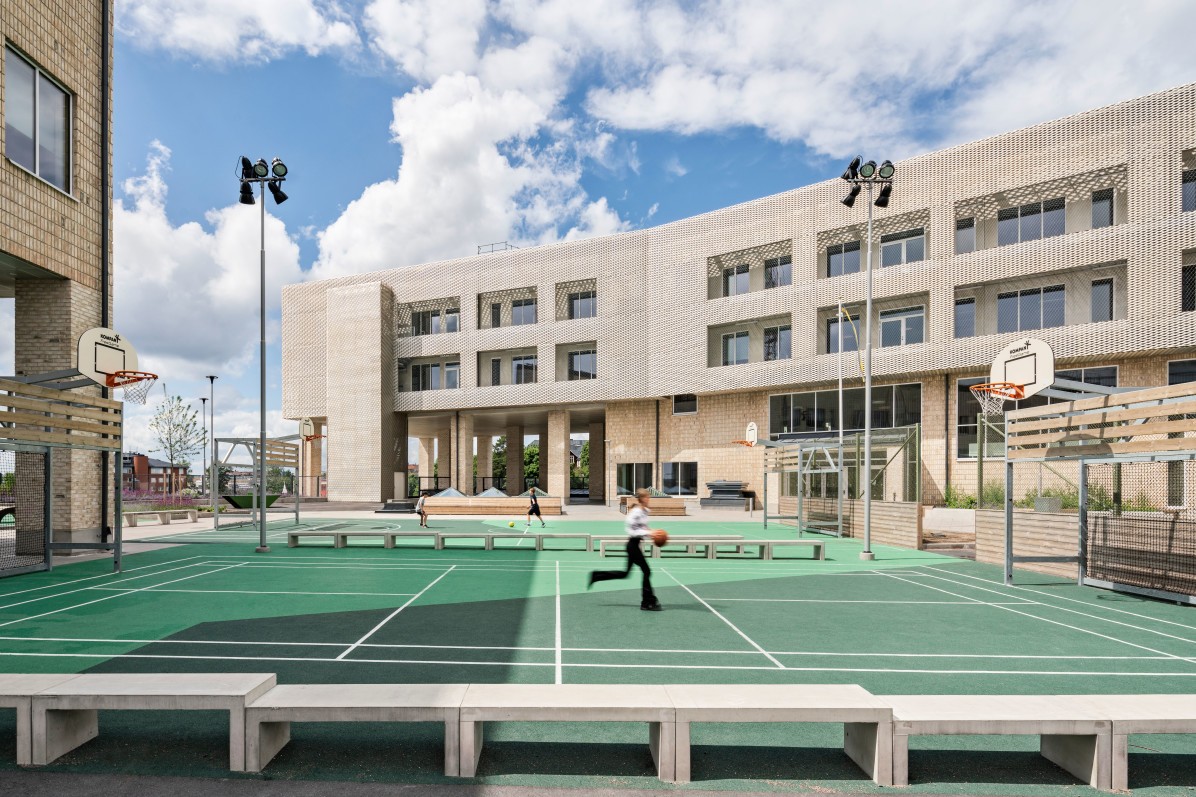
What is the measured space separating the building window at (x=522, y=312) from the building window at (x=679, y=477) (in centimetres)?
1411

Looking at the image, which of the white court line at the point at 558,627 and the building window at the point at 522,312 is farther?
the building window at the point at 522,312

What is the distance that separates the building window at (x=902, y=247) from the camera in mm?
35375

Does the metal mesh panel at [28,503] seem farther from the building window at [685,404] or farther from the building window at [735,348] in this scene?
the building window at [735,348]

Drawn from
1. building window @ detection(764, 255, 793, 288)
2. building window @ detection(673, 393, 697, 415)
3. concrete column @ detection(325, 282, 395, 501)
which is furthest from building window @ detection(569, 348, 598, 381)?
concrete column @ detection(325, 282, 395, 501)

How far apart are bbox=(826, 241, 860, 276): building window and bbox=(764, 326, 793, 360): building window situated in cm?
404

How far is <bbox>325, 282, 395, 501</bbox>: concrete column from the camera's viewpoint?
1927 inches

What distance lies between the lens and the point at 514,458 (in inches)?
2402

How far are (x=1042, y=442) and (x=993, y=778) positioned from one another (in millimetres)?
11522

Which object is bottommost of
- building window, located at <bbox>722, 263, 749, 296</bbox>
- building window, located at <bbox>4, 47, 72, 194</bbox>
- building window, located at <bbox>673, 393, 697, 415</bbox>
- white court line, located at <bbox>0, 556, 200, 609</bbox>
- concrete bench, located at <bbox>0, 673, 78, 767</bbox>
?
white court line, located at <bbox>0, 556, 200, 609</bbox>

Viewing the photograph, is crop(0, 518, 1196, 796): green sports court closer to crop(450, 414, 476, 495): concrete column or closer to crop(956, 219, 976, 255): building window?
crop(956, 219, 976, 255): building window

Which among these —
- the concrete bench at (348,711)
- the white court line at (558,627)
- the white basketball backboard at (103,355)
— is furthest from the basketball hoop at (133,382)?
the concrete bench at (348,711)

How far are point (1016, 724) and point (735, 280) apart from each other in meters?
38.8

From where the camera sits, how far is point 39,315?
56.3 ft

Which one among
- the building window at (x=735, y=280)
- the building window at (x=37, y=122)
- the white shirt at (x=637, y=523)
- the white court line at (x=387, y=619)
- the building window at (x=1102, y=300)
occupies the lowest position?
the white court line at (x=387, y=619)
